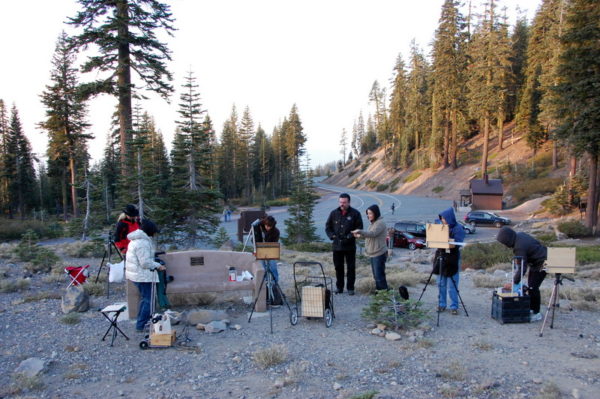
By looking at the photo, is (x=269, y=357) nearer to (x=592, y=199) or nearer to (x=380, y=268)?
(x=380, y=268)

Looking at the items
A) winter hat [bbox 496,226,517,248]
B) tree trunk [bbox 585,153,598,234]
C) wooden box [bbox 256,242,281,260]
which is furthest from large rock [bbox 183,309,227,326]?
tree trunk [bbox 585,153,598,234]

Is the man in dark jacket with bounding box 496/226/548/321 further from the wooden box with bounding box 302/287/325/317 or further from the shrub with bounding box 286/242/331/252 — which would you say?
the shrub with bounding box 286/242/331/252

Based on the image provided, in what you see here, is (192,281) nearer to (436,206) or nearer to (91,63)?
(91,63)

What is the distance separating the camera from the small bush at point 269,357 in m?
5.19

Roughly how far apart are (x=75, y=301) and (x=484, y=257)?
14189mm

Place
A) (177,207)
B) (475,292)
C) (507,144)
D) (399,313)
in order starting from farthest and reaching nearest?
(507,144)
(177,207)
(475,292)
(399,313)

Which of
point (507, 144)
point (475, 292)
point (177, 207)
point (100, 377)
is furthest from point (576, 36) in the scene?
point (507, 144)

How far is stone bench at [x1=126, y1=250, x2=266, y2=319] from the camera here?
7453mm

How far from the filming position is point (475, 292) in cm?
965

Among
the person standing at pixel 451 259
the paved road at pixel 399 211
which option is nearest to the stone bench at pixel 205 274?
the person standing at pixel 451 259

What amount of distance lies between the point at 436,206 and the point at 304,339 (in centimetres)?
4208

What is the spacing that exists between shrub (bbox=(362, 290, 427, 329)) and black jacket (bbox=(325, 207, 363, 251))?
5.64ft

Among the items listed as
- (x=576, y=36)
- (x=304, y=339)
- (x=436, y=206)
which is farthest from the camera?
(x=436, y=206)

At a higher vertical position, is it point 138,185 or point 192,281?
point 138,185
